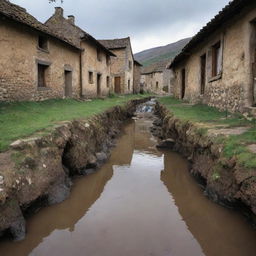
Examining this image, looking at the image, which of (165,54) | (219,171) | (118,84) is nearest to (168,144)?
(219,171)

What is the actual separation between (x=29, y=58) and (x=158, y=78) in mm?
40105

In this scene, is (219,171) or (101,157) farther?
(101,157)

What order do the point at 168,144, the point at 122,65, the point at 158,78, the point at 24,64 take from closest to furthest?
1. the point at 168,144
2. the point at 24,64
3. the point at 122,65
4. the point at 158,78

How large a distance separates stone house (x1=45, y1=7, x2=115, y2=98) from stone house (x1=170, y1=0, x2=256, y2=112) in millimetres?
8183

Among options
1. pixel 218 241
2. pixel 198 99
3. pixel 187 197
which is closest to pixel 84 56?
pixel 198 99

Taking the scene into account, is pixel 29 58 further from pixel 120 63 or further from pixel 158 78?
pixel 158 78

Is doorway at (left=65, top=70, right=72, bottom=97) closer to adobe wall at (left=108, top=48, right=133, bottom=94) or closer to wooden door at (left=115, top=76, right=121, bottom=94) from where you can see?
adobe wall at (left=108, top=48, right=133, bottom=94)

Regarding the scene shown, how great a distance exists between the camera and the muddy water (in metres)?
3.73

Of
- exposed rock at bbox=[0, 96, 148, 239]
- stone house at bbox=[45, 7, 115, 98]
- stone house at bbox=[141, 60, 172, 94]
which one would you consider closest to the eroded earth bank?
exposed rock at bbox=[0, 96, 148, 239]

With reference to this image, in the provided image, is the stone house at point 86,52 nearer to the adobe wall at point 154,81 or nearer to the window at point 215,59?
the window at point 215,59

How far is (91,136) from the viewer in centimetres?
845

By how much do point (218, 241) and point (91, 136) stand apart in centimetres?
538

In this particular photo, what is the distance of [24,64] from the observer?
11898 millimetres

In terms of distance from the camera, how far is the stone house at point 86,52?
18.4 meters
